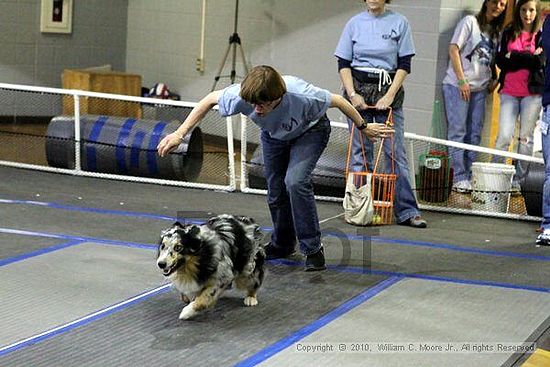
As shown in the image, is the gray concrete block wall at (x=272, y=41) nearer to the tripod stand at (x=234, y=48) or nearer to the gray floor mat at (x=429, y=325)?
the tripod stand at (x=234, y=48)

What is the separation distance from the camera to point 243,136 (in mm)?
8664

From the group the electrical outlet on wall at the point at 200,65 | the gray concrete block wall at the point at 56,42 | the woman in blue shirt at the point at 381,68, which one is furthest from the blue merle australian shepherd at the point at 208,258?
the gray concrete block wall at the point at 56,42

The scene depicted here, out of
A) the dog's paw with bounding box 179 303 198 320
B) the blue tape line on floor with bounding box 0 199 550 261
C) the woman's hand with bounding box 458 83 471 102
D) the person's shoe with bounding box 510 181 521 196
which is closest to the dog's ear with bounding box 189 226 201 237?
the dog's paw with bounding box 179 303 198 320

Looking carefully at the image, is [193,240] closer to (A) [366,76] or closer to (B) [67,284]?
(B) [67,284]

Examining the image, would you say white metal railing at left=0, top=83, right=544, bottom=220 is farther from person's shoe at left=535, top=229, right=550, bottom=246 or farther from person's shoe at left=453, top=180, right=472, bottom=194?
person's shoe at left=535, top=229, right=550, bottom=246

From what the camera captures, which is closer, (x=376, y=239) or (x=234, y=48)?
(x=376, y=239)

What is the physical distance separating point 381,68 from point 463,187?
5.74ft

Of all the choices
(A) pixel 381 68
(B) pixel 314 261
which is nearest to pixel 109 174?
(A) pixel 381 68

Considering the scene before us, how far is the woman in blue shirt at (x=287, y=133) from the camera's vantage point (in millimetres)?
5105

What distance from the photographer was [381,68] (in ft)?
24.1

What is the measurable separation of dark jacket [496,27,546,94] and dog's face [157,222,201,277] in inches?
188

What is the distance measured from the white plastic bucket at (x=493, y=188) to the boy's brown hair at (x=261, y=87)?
3.46 metres

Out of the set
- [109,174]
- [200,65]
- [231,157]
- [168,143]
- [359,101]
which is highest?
[200,65]

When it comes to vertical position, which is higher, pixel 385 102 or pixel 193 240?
pixel 385 102
